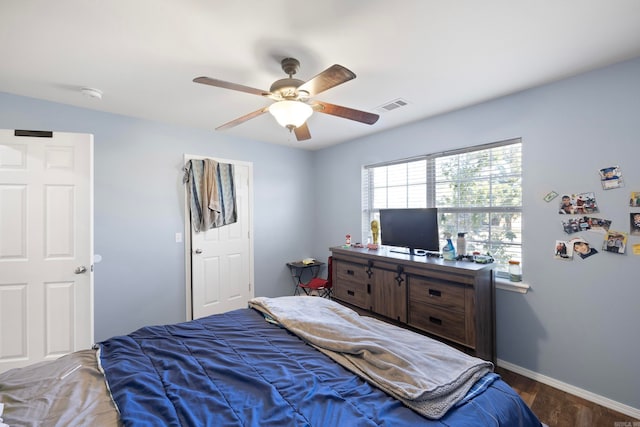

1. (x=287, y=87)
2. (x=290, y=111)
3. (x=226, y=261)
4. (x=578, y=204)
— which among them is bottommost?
(x=226, y=261)

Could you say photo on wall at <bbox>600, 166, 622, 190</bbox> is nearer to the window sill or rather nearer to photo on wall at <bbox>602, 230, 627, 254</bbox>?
photo on wall at <bbox>602, 230, 627, 254</bbox>

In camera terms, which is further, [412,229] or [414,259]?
[412,229]

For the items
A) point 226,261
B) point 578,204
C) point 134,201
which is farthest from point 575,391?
point 134,201

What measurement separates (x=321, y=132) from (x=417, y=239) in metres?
1.76

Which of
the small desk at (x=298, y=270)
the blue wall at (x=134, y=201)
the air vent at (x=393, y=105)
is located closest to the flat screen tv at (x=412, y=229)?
the air vent at (x=393, y=105)

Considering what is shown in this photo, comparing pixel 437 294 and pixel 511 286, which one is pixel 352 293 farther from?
pixel 511 286

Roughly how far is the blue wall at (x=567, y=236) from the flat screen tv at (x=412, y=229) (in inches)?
28.4

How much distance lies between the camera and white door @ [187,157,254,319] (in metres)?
3.36

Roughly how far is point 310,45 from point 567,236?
2353mm

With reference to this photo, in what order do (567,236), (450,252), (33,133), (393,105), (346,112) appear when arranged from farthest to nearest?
Answer: 1. (393,105)
2. (450,252)
3. (33,133)
4. (567,236)
5. (346,112)

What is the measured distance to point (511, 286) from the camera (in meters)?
2.40

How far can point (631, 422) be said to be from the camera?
185cm

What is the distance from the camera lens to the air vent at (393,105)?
254 centimetres

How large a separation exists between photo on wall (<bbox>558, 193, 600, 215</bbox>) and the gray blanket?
1596 mm
